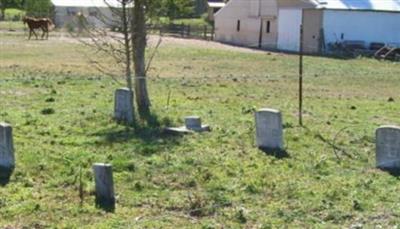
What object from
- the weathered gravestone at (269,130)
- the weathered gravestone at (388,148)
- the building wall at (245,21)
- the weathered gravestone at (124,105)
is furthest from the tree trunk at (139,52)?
the building wall at (245,21)

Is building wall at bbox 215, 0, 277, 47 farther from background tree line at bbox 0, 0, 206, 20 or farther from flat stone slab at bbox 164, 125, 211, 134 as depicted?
flat stone slab at bbox 164, 125, 211, 134

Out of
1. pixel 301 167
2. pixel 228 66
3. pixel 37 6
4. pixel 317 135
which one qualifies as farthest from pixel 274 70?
pixel 37 6

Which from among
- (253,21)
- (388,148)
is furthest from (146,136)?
(253,21)

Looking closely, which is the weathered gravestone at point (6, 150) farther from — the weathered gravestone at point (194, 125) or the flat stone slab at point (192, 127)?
the weathered gravestone at point (194, 125)

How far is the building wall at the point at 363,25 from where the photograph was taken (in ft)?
150

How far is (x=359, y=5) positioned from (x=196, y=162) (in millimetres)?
38949

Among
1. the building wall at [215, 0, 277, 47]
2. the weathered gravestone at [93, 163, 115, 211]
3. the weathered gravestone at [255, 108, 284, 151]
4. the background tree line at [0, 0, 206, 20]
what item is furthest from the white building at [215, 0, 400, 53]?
the weathered gravestone at [93, 163, 115, 211]

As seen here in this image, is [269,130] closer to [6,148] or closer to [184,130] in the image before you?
[184,130]

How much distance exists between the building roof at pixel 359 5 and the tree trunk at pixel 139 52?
3256 cm

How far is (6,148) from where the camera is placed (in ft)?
29.0

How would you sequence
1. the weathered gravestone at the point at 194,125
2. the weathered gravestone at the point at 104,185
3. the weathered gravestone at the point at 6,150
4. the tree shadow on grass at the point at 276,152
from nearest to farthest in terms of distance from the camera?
the weathered gravestone at the point at 104,185
the weathered gravestone at the point at 6,150
the tree shadow on grass at the point at 276,152
the weathered gravestone at the point at 194,125

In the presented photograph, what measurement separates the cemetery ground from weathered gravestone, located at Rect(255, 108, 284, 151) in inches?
8.1

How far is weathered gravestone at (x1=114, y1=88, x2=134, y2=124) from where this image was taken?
12812 mm

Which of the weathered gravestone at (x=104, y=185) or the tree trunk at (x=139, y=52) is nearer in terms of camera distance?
the weathered gravestone at (x=104, y=185)
